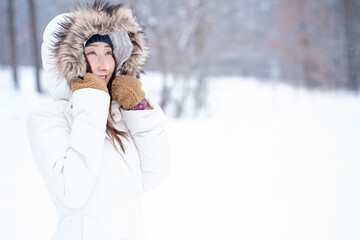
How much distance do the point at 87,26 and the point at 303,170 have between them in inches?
184

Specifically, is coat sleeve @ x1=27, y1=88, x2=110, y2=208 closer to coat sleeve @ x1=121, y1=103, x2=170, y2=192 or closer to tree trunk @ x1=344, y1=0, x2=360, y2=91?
coat sleeve @ x1=121, y1=103, x2=170, y2=192

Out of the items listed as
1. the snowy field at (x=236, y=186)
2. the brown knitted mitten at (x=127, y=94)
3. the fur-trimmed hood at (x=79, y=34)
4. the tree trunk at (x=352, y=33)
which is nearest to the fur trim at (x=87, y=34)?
the fur-trimmed hood at (x=79, y=34)

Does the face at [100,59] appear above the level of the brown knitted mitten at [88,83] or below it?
above

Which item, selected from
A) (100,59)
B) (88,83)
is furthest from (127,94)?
(100,59)

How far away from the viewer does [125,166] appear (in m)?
1.40

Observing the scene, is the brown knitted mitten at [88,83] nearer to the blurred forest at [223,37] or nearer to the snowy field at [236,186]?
the snowy field at [236,186]

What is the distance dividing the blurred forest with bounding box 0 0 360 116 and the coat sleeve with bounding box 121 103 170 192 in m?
5.97

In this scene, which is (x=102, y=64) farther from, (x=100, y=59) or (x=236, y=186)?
(x=236, y=186)

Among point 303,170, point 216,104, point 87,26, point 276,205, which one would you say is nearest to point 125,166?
point 87,26

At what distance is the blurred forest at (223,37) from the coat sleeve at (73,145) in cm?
605

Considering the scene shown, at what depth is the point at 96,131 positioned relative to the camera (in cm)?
124

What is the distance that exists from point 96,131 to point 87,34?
602mm

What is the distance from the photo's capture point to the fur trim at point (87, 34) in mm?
1472

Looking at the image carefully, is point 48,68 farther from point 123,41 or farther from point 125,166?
point 125,166
